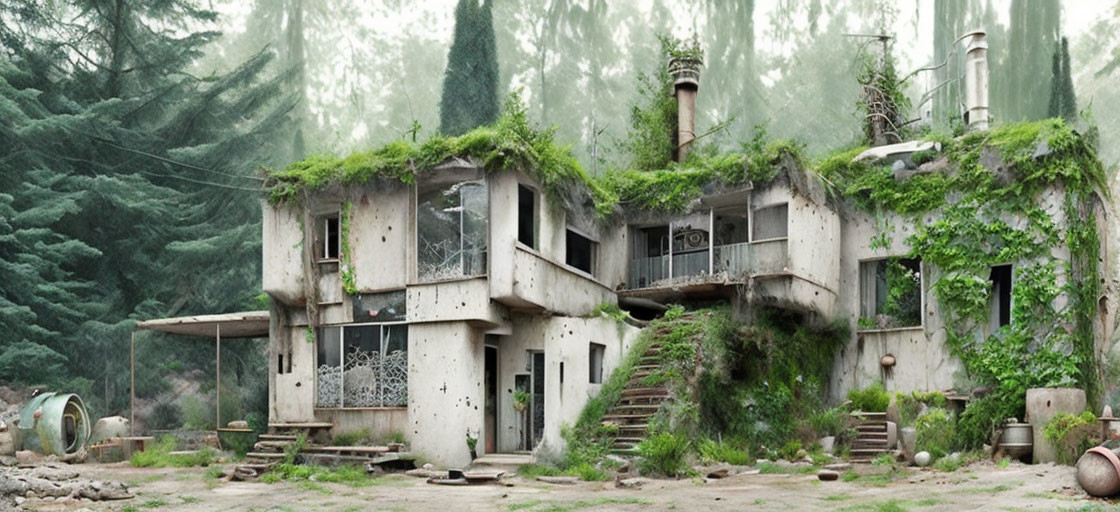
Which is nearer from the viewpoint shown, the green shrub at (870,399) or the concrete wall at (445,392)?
the concrete wall at (445,392)

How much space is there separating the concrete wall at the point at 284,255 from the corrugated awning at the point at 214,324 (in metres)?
1.33

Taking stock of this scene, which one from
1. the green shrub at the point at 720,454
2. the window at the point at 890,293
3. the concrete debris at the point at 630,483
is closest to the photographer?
the concrete debris at the point at 630,483

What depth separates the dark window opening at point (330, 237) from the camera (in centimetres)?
2259

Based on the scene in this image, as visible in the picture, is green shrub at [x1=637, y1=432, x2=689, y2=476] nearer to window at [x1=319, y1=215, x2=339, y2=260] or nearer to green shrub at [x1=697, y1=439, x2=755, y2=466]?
green shrub at [x1=697, y1=439, x2=755, y2=466]

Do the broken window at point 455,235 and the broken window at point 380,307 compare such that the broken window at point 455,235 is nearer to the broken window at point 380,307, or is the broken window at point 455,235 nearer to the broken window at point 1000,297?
the broken window at point 380,307

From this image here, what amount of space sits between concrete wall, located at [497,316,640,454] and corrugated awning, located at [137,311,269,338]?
19.6 feet

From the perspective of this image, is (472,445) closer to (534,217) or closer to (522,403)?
(522,403)

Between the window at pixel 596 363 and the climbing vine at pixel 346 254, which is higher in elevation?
the climbing vine at pixel 346 254

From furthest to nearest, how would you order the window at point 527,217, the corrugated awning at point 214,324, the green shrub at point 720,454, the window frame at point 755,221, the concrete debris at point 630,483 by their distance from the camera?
the corrugated awning at point 214,324
the window frame at point 755,221
the window at point 527,217
the green shrub at point 720,454
the concrete debris at point 630,483

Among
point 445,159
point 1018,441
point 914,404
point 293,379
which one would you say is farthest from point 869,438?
point 293,379

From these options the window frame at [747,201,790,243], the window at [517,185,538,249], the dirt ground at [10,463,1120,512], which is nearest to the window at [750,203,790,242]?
the window frame at [747,201,790,243]

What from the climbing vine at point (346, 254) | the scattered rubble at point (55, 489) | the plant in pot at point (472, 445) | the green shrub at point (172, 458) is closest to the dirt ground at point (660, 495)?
the scattered rubble at point (55, 489)

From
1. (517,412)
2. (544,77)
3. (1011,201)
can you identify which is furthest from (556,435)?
(544,77)

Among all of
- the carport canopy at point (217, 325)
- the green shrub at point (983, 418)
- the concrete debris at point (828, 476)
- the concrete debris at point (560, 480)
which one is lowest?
the concrete debris at point (560, 480)
